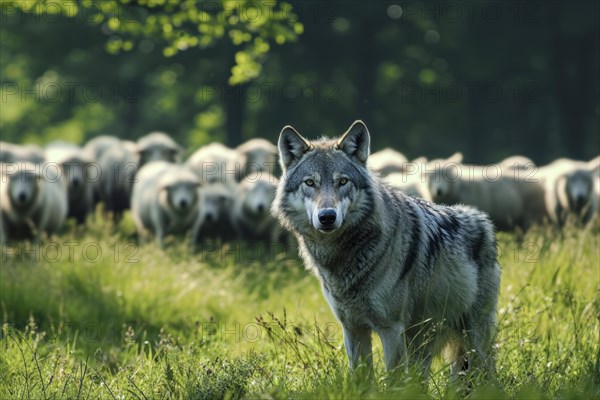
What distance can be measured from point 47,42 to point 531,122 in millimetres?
21260

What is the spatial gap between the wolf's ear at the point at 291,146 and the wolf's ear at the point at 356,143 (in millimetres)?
271

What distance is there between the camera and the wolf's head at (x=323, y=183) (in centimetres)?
653

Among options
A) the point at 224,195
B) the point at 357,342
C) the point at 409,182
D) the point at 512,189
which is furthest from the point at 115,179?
the point at 357,342

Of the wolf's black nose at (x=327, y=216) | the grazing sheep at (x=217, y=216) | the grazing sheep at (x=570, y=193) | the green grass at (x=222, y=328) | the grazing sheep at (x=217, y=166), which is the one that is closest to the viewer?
the green grass at (x=222, y=328)

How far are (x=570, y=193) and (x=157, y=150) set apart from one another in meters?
9.96

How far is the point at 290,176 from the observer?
6.94 metres

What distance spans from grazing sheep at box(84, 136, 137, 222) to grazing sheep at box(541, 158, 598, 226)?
8.51 meters

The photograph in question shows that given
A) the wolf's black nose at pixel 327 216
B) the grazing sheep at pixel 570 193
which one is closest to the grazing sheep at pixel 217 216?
the grazing sheep at pixel 570 193

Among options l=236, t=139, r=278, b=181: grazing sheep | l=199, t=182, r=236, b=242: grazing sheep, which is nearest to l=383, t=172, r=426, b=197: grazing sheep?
l=199, t=182, r=236, b=242: grazing sheep

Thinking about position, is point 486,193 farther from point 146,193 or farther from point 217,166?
point 217,166

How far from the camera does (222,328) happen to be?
9961 mm

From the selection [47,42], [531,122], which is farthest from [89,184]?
[531,122]

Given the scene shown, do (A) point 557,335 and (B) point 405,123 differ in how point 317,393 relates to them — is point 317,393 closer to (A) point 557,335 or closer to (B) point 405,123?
(A) point 557,335

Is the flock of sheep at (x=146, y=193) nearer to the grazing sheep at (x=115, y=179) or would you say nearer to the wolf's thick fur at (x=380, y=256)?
the grazing sheep at (x=115, y=179)
